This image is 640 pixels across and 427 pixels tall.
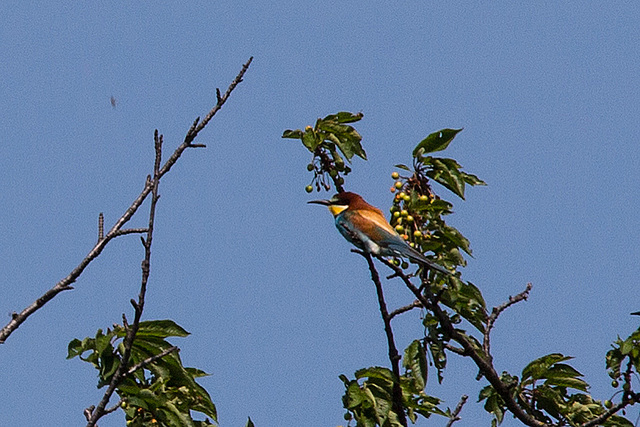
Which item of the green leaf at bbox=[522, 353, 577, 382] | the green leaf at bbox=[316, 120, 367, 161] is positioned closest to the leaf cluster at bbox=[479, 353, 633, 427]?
the green leaf at bbox=[522, 353, 577, 382]

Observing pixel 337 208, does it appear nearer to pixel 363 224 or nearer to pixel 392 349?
pixel 363 224

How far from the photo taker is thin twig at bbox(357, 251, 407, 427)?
18.0 ft

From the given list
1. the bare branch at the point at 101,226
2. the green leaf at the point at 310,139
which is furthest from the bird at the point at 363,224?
the bare branch at the point at 101,226

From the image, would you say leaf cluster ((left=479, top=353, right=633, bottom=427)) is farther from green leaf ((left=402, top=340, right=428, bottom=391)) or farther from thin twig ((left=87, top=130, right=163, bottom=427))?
thin twig ((left=87, top=130, right=163, bottom=427))

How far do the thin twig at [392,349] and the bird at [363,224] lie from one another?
841 millimetres

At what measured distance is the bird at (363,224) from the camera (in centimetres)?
699

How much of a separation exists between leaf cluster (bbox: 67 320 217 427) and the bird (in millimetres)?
1643

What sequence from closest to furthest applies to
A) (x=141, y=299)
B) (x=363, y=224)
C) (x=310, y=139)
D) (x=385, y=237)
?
(x=141, y=299), (x=310, y=139), (x=385, y=237), (x=363, y=224)

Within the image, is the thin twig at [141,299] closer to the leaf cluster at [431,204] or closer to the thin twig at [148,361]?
the thin twig at [148,361]

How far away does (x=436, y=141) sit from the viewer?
6270 mm

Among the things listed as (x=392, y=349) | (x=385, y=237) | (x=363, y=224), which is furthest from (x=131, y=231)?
(x=363, y=224)

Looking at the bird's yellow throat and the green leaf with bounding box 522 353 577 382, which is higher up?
the bird's yellow throat

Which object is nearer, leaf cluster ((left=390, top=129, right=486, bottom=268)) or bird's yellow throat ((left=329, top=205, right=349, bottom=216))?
leaf cluster ((left=390, top=129, right=486, bottom=268))

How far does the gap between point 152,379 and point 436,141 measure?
225cm
